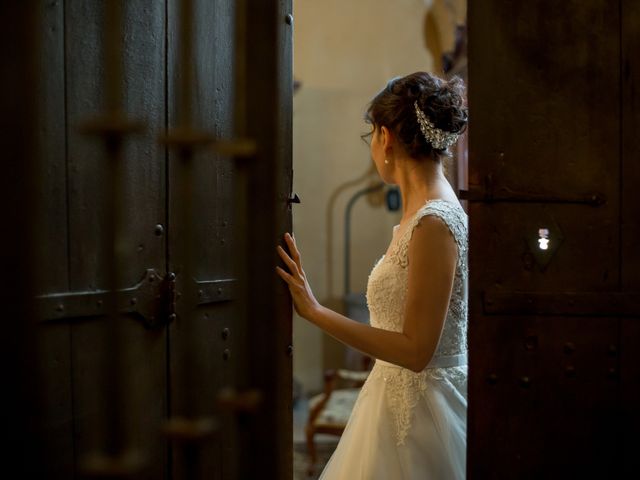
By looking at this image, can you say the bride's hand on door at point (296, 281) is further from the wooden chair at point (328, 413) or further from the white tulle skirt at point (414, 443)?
the wooden chair at point (328, 413)

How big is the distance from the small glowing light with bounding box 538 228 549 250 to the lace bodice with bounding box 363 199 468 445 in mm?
239

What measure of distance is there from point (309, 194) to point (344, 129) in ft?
1.75

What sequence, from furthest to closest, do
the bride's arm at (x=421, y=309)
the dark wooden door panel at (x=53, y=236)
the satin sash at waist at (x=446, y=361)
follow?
the satin sash at waist at (x=446, y=361), the bride's arm at (x=421, y=309), the dark wooden door panel at (x=53, y=236)

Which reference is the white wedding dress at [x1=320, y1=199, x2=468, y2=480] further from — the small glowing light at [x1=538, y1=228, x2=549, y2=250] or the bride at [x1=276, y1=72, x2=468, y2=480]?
the small glowing light at [x1=538, y1=228, x2=549, y2=250]

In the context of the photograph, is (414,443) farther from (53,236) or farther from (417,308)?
(53,236)

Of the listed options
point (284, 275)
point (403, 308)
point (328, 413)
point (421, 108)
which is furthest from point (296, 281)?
point (328, 413)

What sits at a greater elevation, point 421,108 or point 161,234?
point 421,108

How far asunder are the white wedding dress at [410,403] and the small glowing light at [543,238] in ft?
0.79

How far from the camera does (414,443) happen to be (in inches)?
72.0

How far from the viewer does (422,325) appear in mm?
1712

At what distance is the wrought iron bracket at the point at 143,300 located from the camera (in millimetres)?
1456

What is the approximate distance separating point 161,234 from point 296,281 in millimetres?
337

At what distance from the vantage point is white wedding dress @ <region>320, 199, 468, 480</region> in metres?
1.81

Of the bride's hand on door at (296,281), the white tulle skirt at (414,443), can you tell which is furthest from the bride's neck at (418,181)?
the white tulle skirt at (414,443)
